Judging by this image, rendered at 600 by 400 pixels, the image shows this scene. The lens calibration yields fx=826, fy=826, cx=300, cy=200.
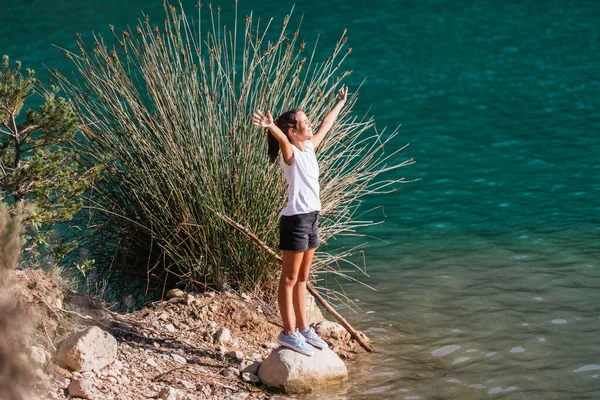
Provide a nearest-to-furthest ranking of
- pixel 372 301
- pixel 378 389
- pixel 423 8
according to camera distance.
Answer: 1. pixel 378 389
2. pixel 372 301
3. pixel 423 8

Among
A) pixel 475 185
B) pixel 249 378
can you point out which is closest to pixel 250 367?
pixel 249 378

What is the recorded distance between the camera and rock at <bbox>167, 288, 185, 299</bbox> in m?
5.34

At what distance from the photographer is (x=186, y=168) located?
5270mm

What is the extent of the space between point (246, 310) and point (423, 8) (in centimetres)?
1573

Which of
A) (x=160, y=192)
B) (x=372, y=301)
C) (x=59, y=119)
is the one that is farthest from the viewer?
(x=372, y=301)

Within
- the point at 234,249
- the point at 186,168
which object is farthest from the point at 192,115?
the point at 234,249

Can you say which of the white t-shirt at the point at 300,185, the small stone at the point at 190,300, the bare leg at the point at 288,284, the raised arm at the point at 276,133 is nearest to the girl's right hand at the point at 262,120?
the raised arm at the point at 276,133

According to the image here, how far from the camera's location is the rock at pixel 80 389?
3.89 m

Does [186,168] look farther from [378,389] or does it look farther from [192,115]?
[378,389]

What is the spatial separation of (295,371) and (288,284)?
0.48 m

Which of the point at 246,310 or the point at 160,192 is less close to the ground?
the point at 160,192

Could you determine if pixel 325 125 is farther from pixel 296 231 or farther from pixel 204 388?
pixel 204 388

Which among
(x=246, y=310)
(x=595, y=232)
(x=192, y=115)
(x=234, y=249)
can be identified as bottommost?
(x=595, y=232)

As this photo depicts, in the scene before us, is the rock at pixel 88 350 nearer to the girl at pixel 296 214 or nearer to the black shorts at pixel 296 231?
the girl at pixel 296 214
